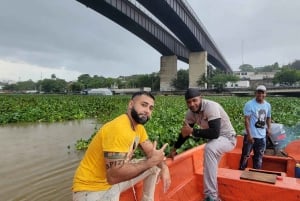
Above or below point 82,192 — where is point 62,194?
below

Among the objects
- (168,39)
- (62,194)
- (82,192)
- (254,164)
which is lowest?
(62,194)

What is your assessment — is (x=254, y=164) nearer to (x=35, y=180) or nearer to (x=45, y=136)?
(x=35, y=180)

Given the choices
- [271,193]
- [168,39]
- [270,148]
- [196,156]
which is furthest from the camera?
[168,39]

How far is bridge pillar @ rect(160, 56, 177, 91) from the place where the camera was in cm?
6588

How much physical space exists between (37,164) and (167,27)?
43753 mm

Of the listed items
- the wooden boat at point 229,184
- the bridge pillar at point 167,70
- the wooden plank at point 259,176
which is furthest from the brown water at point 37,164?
the bridge pillar at point 167,70

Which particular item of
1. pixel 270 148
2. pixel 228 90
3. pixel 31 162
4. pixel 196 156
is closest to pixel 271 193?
pixel 196 156

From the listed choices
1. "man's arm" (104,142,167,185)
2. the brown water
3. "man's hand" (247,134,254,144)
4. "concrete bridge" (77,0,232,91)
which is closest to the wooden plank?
"man's hand" (247,134,254,144)

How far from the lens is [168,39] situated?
56812 millimetres

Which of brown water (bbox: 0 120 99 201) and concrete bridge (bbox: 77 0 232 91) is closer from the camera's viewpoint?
brown water (bbox: 0 120 99 201)

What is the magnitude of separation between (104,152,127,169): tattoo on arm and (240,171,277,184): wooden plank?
2525mm

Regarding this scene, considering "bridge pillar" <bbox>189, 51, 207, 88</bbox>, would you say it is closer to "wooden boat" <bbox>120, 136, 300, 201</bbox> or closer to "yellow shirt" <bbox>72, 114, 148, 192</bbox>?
"wooden boat" <bbox>120, 136, 300, 201</bbox>

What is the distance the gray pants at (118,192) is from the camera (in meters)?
2.81

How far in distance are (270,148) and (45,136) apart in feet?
28.8
